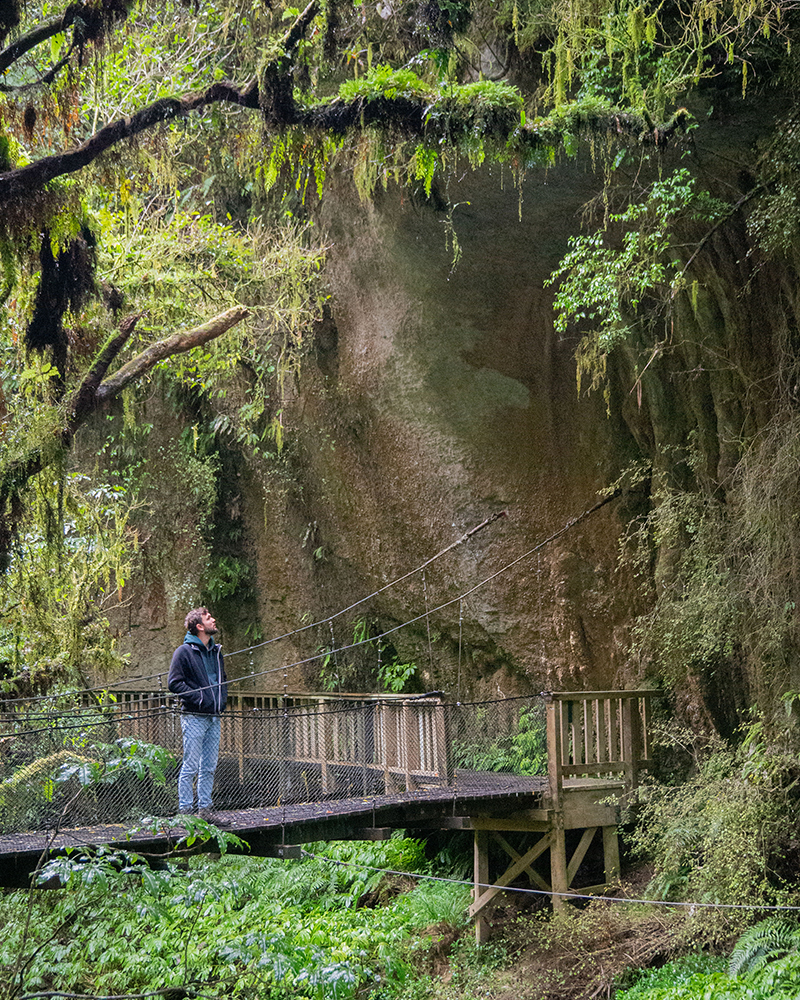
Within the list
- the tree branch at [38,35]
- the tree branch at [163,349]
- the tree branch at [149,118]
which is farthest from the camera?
the tree branch at [163,349]

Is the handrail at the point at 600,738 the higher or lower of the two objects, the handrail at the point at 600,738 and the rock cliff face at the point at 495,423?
the lower

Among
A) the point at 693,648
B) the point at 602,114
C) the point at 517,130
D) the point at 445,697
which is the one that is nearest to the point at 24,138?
the point at 517,130

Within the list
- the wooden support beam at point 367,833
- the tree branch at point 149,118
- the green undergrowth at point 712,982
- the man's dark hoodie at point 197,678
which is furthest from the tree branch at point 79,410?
the green undergrowth at point 712,982

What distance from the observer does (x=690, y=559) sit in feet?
31.1

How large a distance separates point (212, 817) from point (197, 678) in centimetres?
111

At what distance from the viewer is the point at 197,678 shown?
23.5 feet

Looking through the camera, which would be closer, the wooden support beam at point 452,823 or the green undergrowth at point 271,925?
the wooden support beam at point 452,823

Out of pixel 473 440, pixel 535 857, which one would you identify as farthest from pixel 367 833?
pixel 473 440

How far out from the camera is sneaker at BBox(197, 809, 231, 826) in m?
6.90

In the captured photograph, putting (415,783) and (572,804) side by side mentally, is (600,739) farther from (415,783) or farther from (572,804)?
(415,783)

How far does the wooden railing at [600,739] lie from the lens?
29.7 feet

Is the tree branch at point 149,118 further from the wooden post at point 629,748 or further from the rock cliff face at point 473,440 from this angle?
the wooden post at point 629,748

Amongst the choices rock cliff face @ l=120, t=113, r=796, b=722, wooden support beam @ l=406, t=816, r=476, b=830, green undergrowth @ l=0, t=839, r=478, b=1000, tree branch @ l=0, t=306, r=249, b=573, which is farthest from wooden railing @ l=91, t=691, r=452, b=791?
tree branch @ l=0, t=306, r=249, b=573

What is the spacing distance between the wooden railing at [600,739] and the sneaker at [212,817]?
3.51 m
